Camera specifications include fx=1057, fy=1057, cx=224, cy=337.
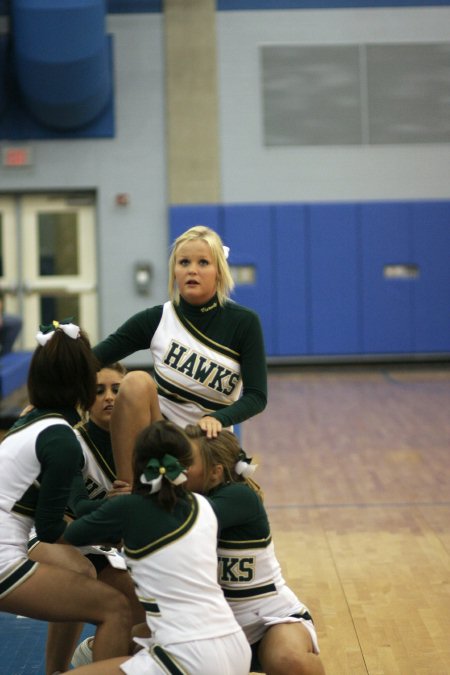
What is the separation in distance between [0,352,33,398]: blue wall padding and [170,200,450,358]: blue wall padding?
10.5ft

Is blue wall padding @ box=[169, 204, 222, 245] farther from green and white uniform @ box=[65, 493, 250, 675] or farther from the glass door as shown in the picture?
green and white uniform @ box=[65, 493, 250, 675]

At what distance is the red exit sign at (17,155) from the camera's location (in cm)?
1170

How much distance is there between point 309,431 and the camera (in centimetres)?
826

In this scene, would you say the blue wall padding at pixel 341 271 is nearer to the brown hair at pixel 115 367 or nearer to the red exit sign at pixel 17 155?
the red exit sign at pixel 17 155

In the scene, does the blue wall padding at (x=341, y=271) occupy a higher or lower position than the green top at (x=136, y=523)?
higher

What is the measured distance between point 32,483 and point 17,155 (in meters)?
9.44

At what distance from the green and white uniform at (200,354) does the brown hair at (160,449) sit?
30.1 inches

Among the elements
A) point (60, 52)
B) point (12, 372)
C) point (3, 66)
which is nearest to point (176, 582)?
point (12, 372)

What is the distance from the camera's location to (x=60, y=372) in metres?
2.81

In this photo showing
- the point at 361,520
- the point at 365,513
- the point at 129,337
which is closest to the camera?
the point at 129,337

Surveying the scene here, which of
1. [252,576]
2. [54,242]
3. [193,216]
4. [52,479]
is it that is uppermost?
[193,216]

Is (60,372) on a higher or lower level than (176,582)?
higher

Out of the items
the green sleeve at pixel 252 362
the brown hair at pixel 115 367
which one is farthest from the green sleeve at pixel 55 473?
the brown hair at pixel 115 367

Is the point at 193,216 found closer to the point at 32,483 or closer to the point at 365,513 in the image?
the point at 365,513
